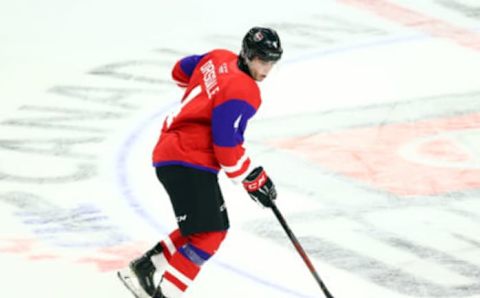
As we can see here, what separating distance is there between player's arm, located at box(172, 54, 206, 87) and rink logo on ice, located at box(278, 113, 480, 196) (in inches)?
65.8

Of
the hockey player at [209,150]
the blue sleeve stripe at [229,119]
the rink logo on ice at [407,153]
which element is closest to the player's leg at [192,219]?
the hockey player at [209,150]

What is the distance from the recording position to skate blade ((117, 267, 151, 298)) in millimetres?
5133

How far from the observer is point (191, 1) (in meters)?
9.78

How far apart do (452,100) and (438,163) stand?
1169 mm

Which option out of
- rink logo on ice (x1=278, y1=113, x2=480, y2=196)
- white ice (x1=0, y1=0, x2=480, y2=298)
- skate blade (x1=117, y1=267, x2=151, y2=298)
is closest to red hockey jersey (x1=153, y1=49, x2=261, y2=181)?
skate blade (x1=117, y1=267, x2=151, y2=298)

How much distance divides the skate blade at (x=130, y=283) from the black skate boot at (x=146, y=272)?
2cm

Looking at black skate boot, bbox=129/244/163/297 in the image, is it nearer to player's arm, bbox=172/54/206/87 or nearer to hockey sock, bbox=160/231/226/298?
hockey sock, bbox=160/231/226/298

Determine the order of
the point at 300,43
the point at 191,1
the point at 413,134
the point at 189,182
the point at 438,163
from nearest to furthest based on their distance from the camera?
the point at 189,182 → the point at 438,163 → the point at 413,134 → the point at 300,43 → the point at 191,1

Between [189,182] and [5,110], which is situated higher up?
[189,182]

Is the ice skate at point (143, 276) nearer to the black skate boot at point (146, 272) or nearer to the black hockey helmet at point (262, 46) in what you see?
the black skate boot at point (146, 272)

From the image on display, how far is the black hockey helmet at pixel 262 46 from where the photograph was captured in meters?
4.71

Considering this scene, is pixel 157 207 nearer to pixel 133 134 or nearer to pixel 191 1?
pixel 133 134

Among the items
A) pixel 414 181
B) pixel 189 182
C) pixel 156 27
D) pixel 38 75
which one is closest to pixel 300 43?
pixel 156 27

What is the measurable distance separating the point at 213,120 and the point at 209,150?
0.68ft
